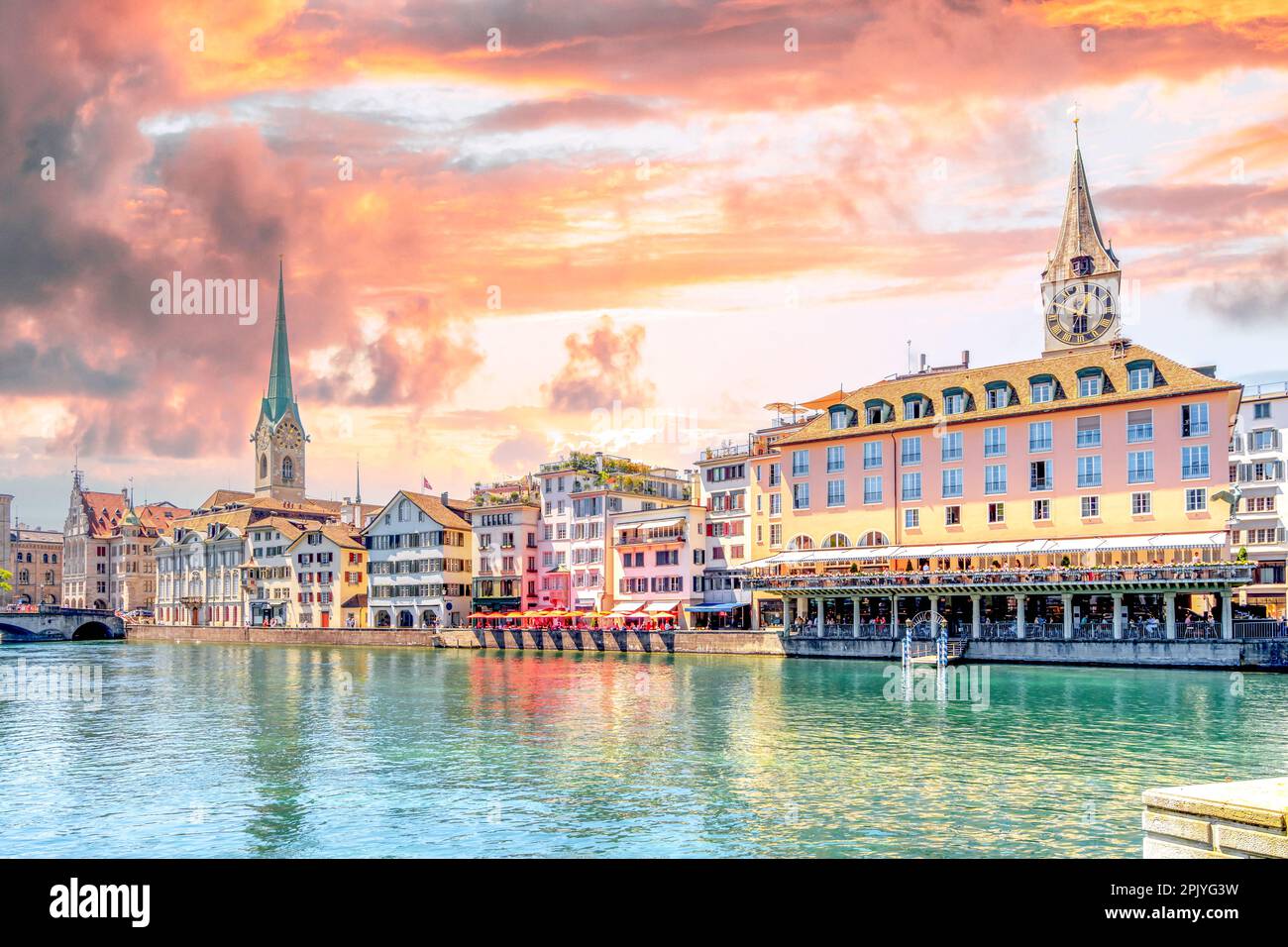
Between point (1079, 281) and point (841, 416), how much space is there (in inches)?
2479

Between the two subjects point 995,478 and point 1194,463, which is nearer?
point 1194,463

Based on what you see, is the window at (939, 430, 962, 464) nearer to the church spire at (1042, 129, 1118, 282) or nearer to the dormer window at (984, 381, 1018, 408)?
the dormer window at (984, 381, 1018, 408)

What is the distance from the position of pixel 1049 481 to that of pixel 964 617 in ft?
37.1

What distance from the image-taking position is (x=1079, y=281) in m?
142

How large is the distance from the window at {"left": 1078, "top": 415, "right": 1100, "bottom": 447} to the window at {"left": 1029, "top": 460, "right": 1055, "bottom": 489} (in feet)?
9.14

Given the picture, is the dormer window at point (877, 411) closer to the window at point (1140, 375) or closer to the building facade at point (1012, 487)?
the building facade at point (1012, 487)

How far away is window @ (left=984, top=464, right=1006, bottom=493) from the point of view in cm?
8412

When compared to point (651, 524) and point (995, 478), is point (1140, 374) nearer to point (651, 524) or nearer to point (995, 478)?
point (995, 478)

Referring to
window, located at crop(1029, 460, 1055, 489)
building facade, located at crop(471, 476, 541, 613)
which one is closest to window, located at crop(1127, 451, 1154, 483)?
window, located at crop(1029, 460, 1055, 489)

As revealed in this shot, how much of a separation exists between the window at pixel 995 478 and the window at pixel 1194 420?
12636 mm

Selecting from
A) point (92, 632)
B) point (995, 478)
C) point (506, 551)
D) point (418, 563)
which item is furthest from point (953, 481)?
point (92, 632)

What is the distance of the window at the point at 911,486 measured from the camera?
8856 centimetres

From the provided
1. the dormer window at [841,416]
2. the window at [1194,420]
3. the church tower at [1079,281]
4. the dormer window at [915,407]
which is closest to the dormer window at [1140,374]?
the window at [1194,420]
